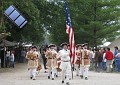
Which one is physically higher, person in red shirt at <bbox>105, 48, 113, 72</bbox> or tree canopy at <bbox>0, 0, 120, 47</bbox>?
tree canopy at <bbox>0, 0, 120, 47</bbox>

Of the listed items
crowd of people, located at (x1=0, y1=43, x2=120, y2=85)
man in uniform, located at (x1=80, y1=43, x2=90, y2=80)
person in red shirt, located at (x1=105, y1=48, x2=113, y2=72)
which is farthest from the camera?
person in red shirt, located at (x1=105, y1=48, x2=113, y2=72)

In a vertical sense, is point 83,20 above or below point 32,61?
above

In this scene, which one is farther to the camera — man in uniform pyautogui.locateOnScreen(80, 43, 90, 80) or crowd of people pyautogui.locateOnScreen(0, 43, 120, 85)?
man in uniform pyautogui.locateOnScreen(80, 43, 90, 80)

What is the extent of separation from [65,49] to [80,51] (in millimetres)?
3157

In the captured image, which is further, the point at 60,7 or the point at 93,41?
the point at 60,7

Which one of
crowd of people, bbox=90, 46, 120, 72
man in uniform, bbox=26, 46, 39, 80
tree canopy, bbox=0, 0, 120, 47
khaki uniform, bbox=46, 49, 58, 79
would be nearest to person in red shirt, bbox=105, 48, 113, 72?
crowd of people, bbox=90, 46, 120, 72

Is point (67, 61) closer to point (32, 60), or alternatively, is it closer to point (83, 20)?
point (32, 60)

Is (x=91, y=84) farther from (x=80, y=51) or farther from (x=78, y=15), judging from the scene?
(x=78, y=15)

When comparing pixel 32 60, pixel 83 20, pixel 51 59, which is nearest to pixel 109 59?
pixel 51 59

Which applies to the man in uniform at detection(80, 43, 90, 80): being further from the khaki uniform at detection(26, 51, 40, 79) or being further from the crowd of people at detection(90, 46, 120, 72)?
the crowd of people at detection(90, 46, 120, 72)

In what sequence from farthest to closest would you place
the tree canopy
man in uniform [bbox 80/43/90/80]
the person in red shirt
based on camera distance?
the tree canopy
the person in red shirt
man in uniform [bbox 80/43/90/80]

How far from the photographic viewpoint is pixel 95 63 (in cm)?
2664

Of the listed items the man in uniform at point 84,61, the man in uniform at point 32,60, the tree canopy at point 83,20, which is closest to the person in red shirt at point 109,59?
the man in uniform at point 84,61

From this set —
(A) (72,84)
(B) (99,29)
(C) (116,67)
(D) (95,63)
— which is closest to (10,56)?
(D) (95,63)
